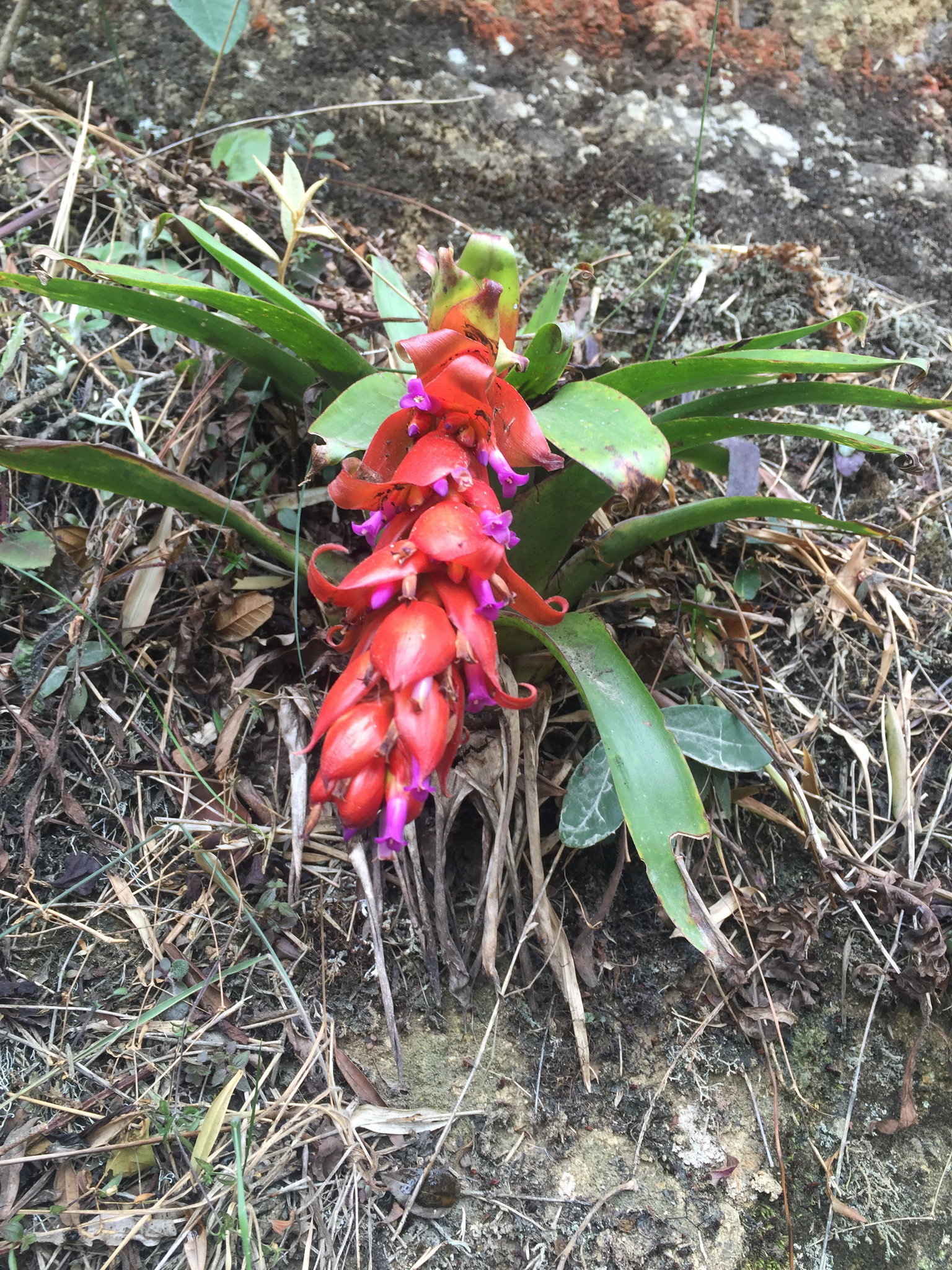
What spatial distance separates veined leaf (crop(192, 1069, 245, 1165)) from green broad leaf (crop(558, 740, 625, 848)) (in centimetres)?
64

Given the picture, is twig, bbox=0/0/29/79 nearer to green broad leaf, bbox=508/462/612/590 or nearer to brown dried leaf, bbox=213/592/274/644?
brown dried leaf, bbox=213/592/274/644

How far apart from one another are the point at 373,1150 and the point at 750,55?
2878mm

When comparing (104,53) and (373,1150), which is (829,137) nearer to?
(104,53)

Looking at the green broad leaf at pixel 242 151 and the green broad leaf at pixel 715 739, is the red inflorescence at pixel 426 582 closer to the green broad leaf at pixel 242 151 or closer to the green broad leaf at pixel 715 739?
the green broad leaf at pixel 715 739

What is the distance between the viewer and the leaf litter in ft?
3.81

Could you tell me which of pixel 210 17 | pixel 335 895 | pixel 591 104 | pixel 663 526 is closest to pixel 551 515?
pixel 663 526

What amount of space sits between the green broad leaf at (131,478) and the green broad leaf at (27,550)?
0.02 metres

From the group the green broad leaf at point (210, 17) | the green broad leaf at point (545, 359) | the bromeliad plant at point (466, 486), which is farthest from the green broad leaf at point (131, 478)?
the green broad leaf at point (210, 17)

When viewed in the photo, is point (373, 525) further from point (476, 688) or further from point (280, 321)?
point (280, 321)

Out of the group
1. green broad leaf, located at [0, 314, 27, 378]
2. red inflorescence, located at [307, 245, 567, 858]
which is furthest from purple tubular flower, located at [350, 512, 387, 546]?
green broad leaf, located at [0, 314, 27, 378]

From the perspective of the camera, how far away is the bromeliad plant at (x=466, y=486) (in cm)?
86

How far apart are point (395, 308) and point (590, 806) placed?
1022 millimetres

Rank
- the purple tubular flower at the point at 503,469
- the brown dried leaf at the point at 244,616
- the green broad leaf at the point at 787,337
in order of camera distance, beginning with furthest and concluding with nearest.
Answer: the brown dried leaf at the point at 244,616
the green broad leaf at the point at 787,337
the purple tubular flower at the point at 503,469

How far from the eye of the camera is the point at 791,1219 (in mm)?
1262
